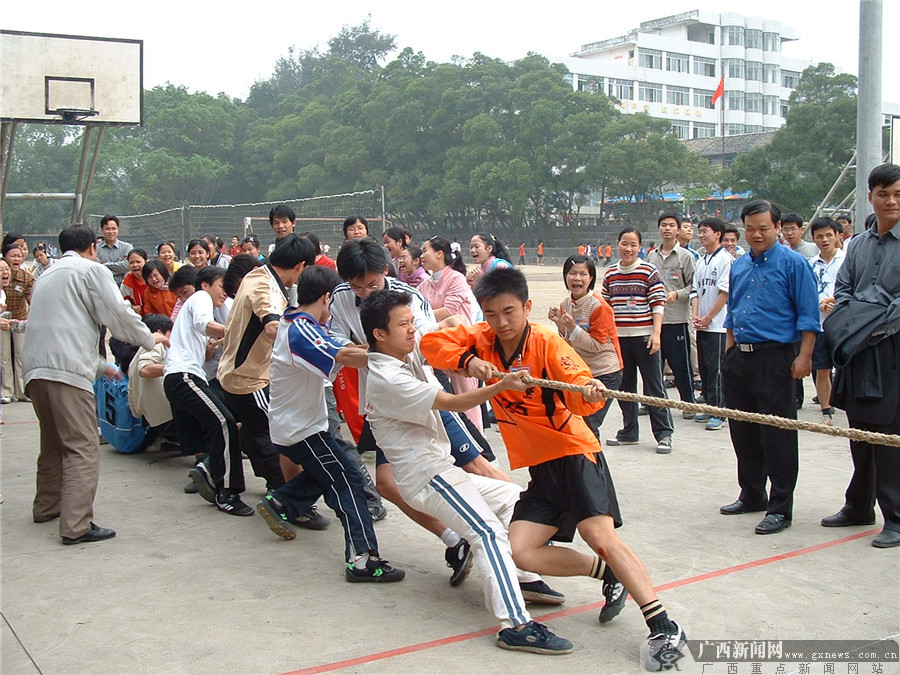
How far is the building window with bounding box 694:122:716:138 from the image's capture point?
218ft

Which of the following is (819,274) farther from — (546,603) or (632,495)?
(546,603)

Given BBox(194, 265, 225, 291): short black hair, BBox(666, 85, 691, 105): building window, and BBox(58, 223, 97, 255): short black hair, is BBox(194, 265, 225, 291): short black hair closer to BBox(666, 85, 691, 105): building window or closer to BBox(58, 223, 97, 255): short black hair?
BBox(58, 223, 97, 255): short black hair

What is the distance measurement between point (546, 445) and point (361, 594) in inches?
43.6

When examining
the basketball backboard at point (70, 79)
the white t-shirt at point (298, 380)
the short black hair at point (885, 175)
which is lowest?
the white t-shirt at point (298, 380)

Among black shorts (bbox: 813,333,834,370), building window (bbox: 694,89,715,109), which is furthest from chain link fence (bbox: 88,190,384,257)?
building window (bbox: 694,89,715,109)

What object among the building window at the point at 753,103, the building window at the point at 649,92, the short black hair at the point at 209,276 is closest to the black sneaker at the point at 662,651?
the short black hair at the point at 209,276

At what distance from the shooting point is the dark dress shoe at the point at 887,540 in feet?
13.8

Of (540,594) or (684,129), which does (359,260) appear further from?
(684,129)

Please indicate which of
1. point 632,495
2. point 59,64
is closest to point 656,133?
point 59,64

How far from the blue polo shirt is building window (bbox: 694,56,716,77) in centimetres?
6495

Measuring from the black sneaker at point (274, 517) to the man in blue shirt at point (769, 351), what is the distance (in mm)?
2372

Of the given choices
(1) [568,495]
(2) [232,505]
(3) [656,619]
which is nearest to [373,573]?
(1) [568,495]

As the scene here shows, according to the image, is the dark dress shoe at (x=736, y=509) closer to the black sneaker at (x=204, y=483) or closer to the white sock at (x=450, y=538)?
the white sock at (x=450, y=538)

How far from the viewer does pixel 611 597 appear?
3406 millimetres
